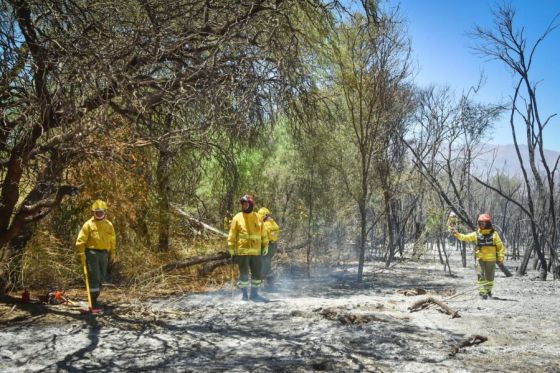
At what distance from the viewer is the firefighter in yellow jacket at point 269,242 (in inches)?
410

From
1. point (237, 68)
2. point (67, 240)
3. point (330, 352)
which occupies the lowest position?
point (330, 352)

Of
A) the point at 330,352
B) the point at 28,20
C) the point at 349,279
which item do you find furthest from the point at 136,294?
the point at 349,279

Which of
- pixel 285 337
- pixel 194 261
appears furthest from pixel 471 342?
pixel 194 261

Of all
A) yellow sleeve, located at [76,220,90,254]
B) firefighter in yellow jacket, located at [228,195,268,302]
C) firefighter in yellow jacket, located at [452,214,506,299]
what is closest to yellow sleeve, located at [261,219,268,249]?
firefighter in yellow jacket, located at [228,195,268,302]

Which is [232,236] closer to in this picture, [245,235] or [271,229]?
[245,235]

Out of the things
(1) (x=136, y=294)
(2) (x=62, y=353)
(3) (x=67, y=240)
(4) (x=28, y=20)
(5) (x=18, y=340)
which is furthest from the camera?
(3) (x=67, y=240)

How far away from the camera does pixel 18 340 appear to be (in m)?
5.60

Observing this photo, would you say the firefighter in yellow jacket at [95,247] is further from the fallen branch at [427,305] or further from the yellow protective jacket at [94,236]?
the fallen branch at [427,305]

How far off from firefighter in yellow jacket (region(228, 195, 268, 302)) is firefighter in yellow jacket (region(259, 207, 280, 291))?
3.15 ft

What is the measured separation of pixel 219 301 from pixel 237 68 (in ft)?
15.3

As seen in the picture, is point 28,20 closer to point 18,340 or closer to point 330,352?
point 18,340

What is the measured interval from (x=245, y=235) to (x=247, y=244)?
176mm

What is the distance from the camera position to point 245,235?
910 cm

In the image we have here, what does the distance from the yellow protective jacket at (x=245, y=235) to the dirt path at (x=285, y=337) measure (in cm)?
96
